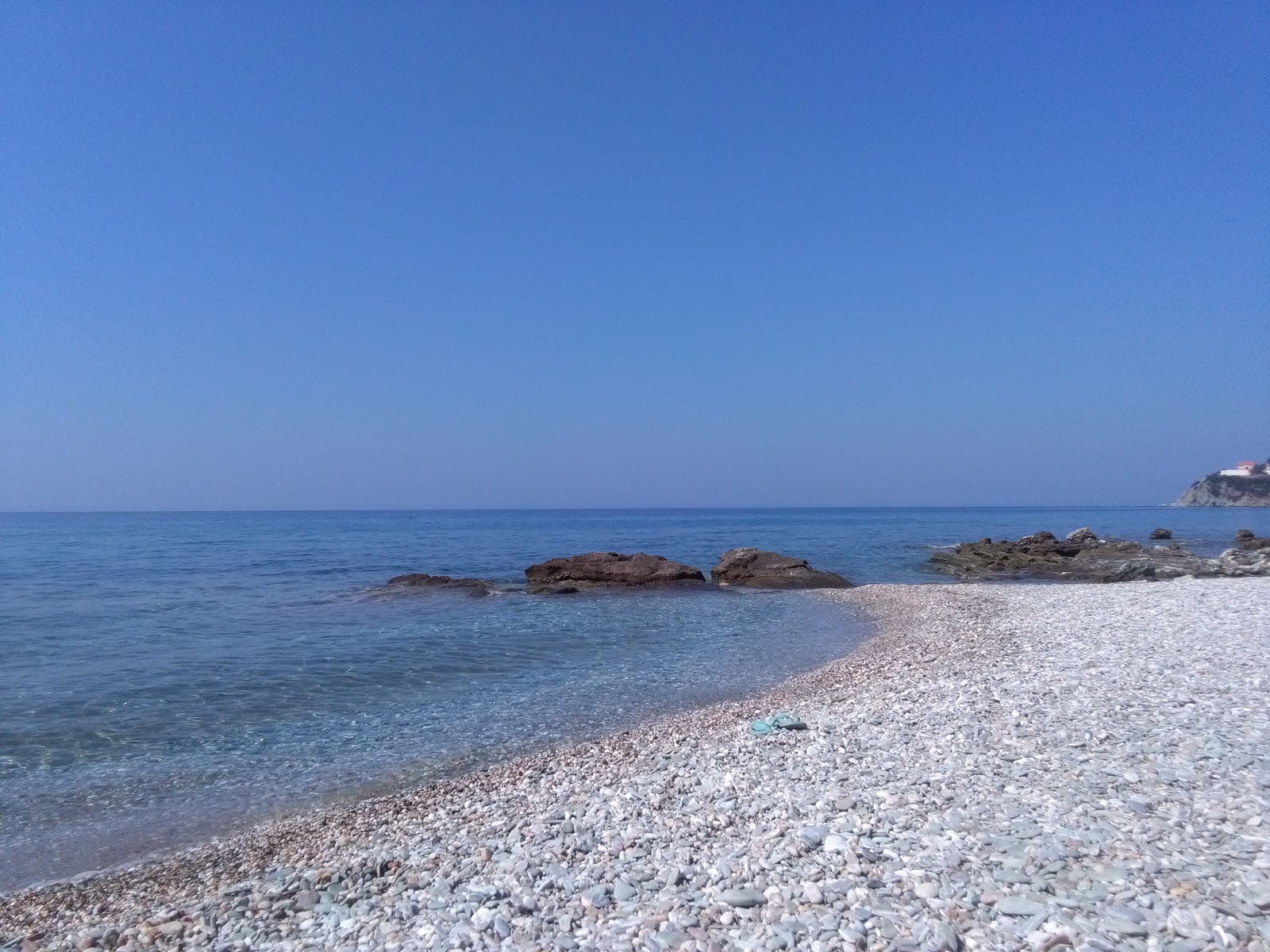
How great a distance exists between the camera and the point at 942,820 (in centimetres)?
Answer: 630

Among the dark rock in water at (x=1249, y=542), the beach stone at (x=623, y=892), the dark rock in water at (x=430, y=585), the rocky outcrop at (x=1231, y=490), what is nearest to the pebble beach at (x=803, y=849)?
the beach stone at (x=623, y=892)

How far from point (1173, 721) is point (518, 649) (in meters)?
13.5

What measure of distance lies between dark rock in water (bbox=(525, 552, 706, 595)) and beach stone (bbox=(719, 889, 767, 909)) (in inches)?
1033

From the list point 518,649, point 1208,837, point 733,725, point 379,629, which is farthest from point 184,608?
point 1208,837

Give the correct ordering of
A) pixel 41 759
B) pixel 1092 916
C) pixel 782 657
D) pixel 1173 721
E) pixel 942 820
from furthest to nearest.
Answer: pixel 782 657
pixel 41 759
pixel 1173 721
pixel 942 820
pixel 1092 916

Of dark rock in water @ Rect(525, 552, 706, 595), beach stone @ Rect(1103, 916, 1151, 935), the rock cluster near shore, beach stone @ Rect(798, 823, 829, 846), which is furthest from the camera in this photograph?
dark rock in water @ Rect(525, 552, 706, 595)

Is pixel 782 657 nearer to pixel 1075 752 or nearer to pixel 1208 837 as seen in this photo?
pixel 1075 752

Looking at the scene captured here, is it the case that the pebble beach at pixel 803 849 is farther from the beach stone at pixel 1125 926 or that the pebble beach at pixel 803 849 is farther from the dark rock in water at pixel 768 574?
the dark rock in water at pixel 768 574

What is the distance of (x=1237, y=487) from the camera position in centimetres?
16450

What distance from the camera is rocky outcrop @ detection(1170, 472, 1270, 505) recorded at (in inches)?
6294

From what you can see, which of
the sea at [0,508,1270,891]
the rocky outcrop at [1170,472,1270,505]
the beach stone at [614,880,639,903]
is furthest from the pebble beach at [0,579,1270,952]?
the rocky outcrop at [1170,472,1270,505]

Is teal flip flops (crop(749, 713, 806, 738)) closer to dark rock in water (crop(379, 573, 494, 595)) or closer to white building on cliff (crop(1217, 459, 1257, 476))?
dark rock in water (crop(379, 573, 494, 595))

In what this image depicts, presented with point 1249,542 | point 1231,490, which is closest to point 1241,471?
point 1231,490

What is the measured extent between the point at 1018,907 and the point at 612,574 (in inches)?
1119
